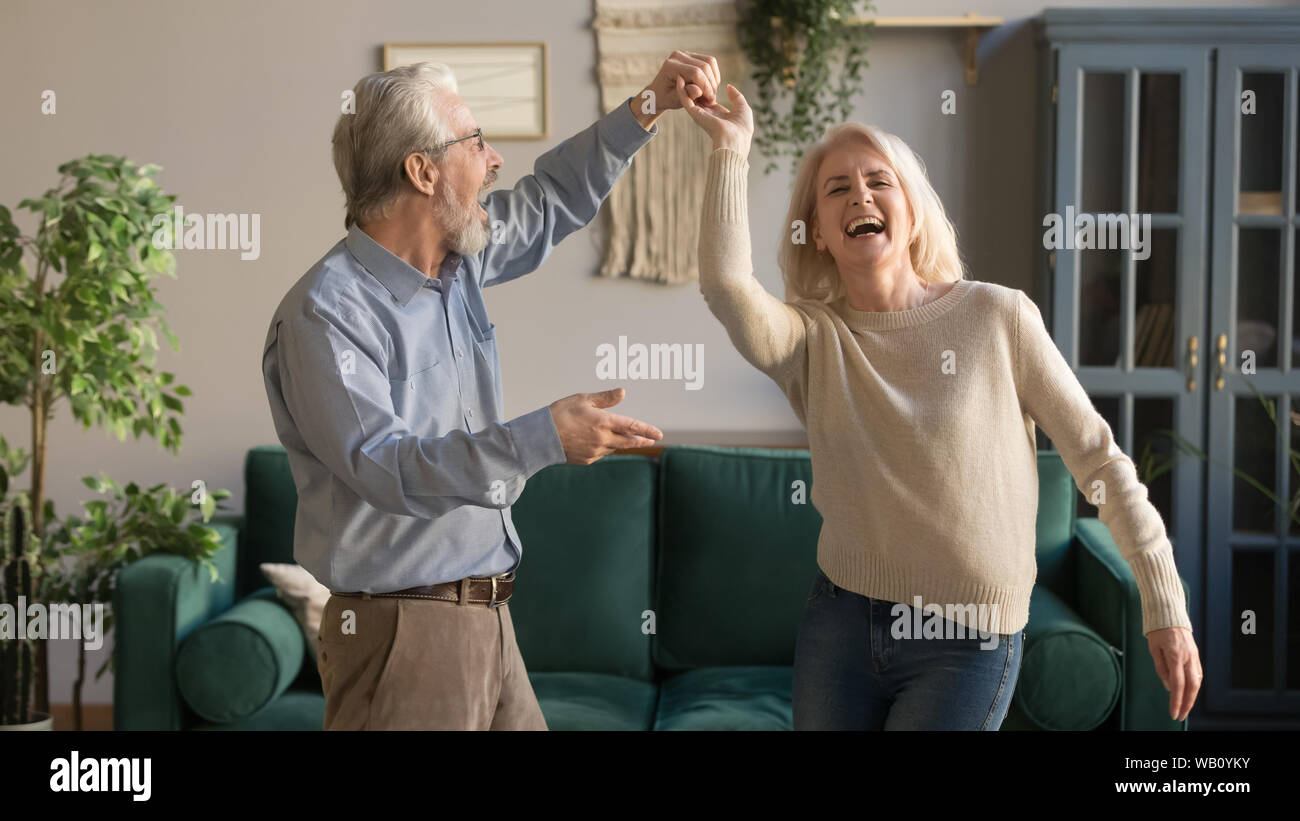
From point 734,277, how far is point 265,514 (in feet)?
6.18

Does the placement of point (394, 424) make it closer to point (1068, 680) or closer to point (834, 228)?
point (834, 228)

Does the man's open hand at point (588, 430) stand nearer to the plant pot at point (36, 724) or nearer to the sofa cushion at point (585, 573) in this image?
the sofa cushion at point (585, 573)

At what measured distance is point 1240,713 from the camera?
3150mm

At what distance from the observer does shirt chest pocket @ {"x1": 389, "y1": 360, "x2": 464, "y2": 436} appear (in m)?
1.45

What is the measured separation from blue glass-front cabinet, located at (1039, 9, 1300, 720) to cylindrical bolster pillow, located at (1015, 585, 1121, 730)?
0.81 meters

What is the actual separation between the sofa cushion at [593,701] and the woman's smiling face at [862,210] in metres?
1.29

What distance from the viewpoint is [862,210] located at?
1440 millimetres

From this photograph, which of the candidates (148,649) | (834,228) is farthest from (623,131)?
(148,649)

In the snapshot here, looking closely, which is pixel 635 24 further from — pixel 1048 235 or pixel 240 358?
pixel 240 358

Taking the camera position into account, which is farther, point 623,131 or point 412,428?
point 623,131

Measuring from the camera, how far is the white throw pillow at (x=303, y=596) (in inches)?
103
